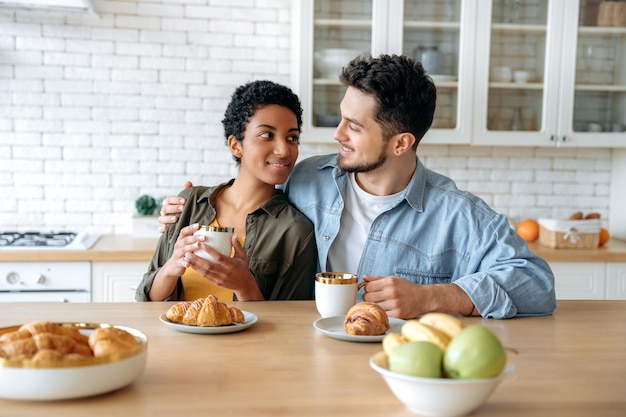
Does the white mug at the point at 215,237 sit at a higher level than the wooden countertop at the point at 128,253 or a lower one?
higher

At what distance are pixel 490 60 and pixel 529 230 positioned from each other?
93 cm

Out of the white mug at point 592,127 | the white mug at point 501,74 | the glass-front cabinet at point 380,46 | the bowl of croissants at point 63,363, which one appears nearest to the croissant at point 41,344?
the bowl of croissants at point 63,363

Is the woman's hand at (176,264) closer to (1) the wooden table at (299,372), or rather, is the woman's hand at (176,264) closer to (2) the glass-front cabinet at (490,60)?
(1) the wooden table at (299,372)

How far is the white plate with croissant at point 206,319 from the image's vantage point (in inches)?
62.7

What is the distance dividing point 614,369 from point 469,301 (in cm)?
52

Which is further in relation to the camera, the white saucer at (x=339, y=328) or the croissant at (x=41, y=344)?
the white saucer at (x=339, y=328)

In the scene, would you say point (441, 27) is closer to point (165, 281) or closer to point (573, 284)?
point (573, 284)

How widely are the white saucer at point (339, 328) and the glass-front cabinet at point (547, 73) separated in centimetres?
240

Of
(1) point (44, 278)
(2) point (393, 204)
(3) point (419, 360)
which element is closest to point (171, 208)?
(2) point (393, 204)

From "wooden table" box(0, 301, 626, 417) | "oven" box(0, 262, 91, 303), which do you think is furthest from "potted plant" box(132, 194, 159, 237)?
"wooden table" box(0, 301, 626, 417)

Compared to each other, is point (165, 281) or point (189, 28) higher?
point (189, 28)

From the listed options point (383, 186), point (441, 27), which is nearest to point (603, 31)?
point (441, 27)

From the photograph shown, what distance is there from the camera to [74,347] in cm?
119

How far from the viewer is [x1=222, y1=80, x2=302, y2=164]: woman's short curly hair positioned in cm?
242
